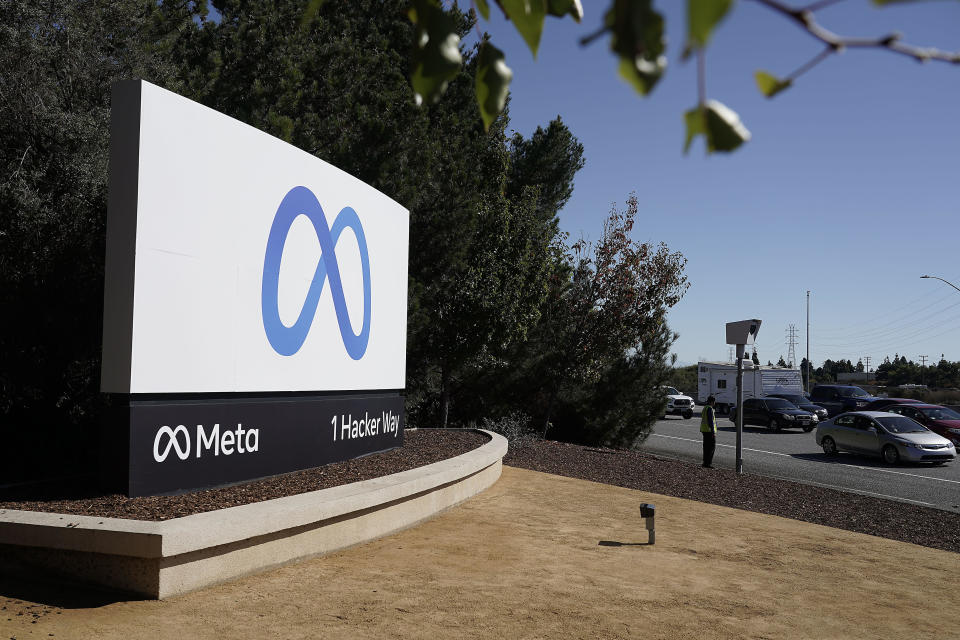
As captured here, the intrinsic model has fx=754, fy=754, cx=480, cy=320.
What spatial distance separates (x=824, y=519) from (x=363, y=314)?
7.73m

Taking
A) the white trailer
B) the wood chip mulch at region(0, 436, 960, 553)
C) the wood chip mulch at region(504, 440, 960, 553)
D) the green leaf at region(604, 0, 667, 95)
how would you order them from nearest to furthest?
the green leaf at region(604, 0, 667, 95) → the wood chip mulch at region(0, 436, 960, 553) → the wood chip mulch at region(504, 440, 960, 553) → the white trailer

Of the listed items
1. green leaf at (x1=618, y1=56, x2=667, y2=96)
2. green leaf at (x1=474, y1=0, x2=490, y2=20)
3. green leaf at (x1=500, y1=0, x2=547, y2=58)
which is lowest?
green leaf at (x1=618, y1=56, x2=667, y2=96)

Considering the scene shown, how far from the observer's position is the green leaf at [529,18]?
1591mm

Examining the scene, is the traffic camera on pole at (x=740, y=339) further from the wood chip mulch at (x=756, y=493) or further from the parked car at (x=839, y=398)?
the parked car at (x=839, y=398)

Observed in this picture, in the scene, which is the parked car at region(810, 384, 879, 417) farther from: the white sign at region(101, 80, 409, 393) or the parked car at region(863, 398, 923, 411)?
the white sign at region(101, 80, 409, 393)

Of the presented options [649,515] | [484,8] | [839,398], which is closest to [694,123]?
[484,8]

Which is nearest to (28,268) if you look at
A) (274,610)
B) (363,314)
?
(363,314)

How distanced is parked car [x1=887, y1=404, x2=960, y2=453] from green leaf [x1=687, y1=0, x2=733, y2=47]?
27.3m

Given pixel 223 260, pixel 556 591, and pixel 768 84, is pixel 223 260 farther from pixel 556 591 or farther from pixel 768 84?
pixel 768 84

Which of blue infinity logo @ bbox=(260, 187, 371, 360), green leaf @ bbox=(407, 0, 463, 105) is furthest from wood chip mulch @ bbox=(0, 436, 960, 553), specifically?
green leaf @ bbox=(407, 0, 463, 105)

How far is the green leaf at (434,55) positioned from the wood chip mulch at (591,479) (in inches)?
230

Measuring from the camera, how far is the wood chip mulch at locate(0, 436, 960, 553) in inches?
272

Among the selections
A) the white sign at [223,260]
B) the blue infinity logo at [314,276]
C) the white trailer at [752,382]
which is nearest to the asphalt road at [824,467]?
the blue infinity logo at [314,276]

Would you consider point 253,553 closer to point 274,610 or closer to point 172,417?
point 274,610
